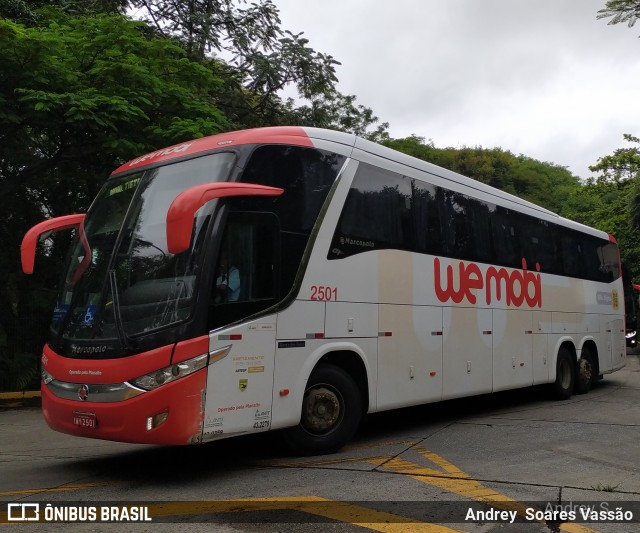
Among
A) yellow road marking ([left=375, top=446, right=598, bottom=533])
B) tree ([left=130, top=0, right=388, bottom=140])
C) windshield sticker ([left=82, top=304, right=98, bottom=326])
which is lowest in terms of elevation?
yellow road marking ([left=375, top=446, right=598, bottom=533])

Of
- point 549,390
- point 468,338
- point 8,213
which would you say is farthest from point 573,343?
point 8,213

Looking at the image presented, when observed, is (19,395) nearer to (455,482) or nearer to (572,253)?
(455,482)

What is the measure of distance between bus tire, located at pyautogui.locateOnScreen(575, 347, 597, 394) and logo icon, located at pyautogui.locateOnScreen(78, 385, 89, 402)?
1073 centimetres

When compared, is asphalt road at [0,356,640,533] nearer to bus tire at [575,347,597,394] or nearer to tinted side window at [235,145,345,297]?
tinted side window at [235,145,345,297]

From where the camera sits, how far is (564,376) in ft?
43.1

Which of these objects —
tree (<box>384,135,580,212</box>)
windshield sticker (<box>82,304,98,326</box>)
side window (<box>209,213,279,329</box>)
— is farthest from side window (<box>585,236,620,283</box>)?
tree (<box>384,135,580,212</box>)

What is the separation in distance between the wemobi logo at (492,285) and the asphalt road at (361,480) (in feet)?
6.52

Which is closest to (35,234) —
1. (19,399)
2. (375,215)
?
(375,215)

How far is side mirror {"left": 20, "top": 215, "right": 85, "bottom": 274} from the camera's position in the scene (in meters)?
6.94

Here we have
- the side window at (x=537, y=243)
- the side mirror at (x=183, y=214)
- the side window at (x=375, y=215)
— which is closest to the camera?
the side mirror at (x=183, y=214)

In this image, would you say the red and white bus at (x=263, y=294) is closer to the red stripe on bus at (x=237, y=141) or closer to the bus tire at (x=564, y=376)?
the red stripe on bus at (x=237, y=141)

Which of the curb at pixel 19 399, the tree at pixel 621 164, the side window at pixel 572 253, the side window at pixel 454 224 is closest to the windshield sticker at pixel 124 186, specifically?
the side window at pixel 454 224

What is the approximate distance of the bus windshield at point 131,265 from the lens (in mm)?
5977

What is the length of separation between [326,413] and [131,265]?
107 inches
